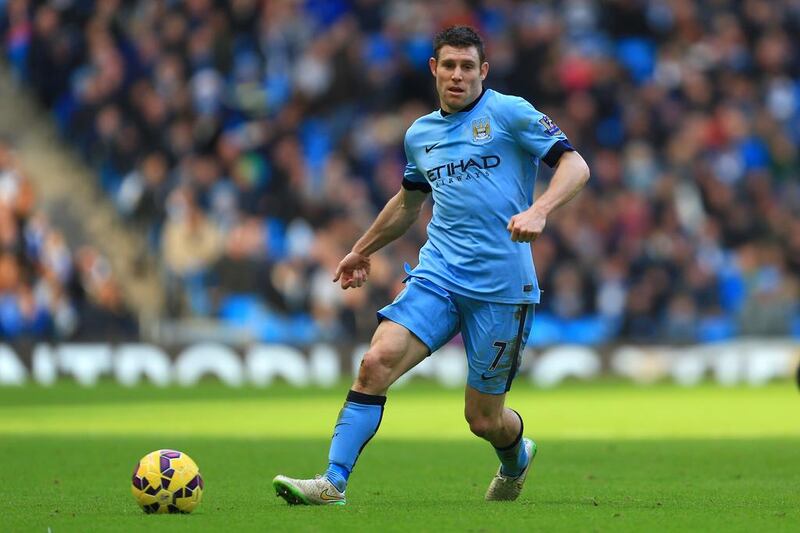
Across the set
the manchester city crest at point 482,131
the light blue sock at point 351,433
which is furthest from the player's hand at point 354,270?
the manchester city crest at point 482,131

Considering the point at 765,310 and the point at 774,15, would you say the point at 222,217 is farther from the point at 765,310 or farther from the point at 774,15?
the point at 774,15

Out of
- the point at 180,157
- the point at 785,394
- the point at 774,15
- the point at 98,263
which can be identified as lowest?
the point at 785,394

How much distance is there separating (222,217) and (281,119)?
2.48 meters

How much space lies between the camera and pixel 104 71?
996 inches

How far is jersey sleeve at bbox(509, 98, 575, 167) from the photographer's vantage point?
8125 mm

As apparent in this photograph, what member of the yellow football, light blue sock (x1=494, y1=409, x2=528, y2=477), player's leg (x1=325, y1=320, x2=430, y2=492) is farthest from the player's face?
the yellow football

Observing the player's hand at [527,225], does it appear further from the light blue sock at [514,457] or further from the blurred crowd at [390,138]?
the blurred crowd at [390,138]

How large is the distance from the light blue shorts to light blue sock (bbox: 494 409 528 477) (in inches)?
16.5

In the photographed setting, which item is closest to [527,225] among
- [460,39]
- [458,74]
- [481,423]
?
[458,74]

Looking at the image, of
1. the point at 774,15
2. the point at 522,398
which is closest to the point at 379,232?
the point at 522,398

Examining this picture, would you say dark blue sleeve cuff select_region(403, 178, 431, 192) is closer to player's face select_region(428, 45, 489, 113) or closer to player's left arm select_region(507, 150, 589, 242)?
player's face select_region(428, 45, 489, 113)

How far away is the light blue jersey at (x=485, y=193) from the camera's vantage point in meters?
8.27

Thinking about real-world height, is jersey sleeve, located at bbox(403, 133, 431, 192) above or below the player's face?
below

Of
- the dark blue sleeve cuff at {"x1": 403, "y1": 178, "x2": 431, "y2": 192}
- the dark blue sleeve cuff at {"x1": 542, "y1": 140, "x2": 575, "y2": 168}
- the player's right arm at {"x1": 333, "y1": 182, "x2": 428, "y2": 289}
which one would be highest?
the dark blue sleeve cuff at {"x1": 542, "y1": 140, "x2": 575, "y2": 168}
